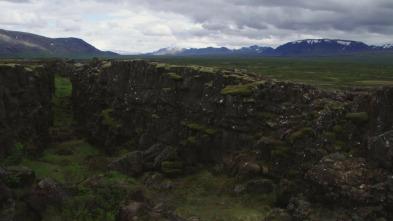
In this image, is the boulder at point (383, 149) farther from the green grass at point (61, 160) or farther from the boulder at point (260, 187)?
the green grass at point (61, 160)

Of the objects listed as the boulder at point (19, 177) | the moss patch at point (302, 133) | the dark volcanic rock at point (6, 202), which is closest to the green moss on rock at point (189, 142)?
the moss patch at point (302, 133)

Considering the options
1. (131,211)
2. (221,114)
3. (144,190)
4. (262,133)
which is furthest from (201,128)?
(131,211)

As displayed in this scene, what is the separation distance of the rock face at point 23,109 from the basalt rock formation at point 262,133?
11.2 meters

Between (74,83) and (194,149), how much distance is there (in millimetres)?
49453

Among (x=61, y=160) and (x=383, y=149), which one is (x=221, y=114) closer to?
(x=383, y=149)

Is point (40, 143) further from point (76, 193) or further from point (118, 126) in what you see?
point (76, 193)

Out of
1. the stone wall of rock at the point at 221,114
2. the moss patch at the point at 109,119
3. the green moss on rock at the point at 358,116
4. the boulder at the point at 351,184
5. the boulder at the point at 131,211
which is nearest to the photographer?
the boulder at the point at 351,184

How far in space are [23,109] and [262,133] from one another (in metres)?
Result: 41.7

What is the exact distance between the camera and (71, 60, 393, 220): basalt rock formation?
32.0 meters

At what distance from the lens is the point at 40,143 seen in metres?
59.9

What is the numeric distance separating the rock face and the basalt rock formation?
11.2 metres

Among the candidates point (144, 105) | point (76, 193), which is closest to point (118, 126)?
point (144, 105)

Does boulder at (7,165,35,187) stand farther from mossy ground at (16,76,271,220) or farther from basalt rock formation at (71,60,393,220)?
basalt rock formation at (71,60,393,220)

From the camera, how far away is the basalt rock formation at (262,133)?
3200cm
